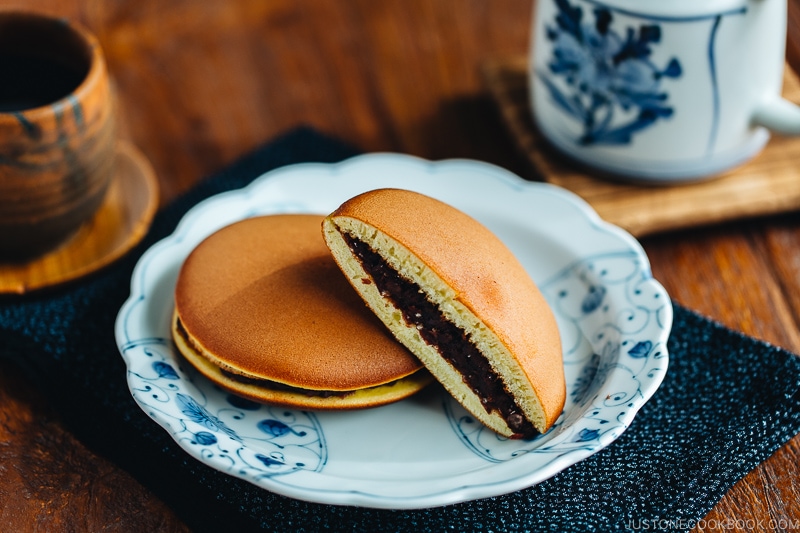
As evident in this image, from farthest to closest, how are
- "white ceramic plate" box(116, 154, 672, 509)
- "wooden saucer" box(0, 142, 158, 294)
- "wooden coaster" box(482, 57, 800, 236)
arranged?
"wooden coaster" box(482, 57, 800, 236)
"wooden saucer" box(0, 142, 158, 294)
"white ceramic plate" box(116, 154, 672, 509)

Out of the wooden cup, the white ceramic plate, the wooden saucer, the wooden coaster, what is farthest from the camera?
the wooden coaster

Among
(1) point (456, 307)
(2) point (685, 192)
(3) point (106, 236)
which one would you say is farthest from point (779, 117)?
(3) point (106, 236)

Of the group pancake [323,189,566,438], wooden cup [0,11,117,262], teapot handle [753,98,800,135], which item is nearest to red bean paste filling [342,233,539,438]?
pancake [323,189,566,438]

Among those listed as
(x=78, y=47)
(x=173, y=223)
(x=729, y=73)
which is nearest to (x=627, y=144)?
(x=729, y=73)

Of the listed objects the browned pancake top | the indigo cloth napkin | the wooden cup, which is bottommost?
the indigo cloth napkin

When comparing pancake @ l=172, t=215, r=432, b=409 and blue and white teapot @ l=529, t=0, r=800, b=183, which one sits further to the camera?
blue and white teapot @ l=529, t=0, r=800, b=183

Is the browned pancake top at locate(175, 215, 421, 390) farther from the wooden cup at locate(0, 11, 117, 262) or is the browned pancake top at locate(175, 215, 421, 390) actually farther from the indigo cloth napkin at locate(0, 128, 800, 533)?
the wooden cup at locate(0, 11, 117, 262)

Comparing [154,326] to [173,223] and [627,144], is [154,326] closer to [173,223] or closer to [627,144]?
[173,223]
